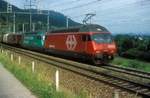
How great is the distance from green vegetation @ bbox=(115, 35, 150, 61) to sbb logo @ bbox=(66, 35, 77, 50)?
314 inches

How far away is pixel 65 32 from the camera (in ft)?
113

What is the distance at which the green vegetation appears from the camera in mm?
37131

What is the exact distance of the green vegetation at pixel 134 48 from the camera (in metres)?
37.1

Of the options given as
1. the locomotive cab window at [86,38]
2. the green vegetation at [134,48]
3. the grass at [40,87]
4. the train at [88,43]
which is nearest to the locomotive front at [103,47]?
the train at [88,43]

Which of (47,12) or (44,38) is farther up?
(47,12)

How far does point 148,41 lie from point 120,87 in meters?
25.3

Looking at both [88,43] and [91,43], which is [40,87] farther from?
[88,43]

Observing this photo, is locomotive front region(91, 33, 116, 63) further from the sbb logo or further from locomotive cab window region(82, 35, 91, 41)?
the sbb logo

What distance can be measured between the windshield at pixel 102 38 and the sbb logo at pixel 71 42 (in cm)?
268

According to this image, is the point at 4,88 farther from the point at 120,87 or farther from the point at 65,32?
the point at 65,32

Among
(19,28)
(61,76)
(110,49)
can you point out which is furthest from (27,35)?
(19,28)

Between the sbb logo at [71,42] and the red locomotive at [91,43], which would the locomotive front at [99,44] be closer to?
the red locomotive at [91,43]

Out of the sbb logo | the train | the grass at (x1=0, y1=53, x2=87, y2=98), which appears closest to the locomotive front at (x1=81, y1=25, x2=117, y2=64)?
the train

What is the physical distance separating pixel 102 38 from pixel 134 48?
13424 mm
